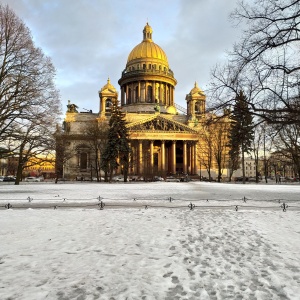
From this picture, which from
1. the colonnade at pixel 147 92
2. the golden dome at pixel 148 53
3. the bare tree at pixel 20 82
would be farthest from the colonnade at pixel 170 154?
the bare tree at pixel 20 82

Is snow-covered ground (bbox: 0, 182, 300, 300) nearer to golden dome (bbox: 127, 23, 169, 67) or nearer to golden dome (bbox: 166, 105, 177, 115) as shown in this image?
golden dome (bbox: 166, 105, 177, 115)

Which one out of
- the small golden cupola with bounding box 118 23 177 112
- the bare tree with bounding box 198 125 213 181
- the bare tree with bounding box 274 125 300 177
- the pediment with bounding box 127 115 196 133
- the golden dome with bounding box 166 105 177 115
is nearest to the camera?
the bare tree with bounding box 274 125 300 177

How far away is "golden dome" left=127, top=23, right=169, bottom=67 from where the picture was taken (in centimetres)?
8169

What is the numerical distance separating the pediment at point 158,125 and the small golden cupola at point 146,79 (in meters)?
12.4

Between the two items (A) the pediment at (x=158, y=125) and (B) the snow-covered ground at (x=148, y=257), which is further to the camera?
(A) the pediment at (x=158, y=125)

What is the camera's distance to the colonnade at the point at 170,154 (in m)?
62.2

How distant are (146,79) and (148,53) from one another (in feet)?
24.0

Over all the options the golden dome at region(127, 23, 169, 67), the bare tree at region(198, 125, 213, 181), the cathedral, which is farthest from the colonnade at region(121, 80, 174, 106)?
the bare tree at region(198, 125, 213, 181)

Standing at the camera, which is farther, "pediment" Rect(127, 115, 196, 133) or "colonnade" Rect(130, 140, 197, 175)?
"pediment" Rect(127, 115, 196, 133)

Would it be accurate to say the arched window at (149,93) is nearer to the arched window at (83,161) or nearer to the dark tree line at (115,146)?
the arched window at (83,161)

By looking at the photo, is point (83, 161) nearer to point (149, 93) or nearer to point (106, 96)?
point (106, 96)

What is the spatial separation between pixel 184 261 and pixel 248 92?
8.96m

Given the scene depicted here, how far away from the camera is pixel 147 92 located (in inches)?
3182

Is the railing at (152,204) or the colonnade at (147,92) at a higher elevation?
the colonnade at (147,92)
